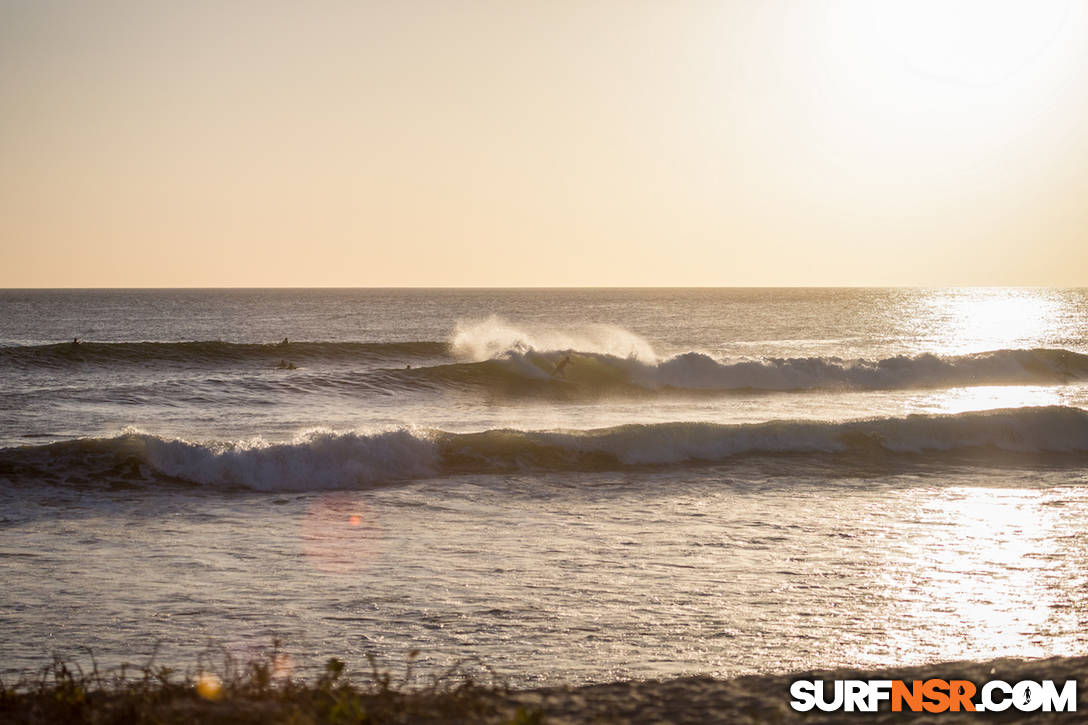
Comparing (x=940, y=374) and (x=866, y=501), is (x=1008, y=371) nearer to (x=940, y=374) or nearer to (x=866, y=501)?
(x=940, y=374)

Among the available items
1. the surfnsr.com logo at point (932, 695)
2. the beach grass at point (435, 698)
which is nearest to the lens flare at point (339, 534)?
the beach grass at point (435, 698)

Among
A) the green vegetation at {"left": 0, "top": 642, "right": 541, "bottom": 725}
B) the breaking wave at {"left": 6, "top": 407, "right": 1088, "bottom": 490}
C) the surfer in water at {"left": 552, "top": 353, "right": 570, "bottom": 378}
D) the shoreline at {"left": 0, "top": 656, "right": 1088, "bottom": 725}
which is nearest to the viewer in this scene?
the green vegetation at {"left": 0, "top": 642, "right": 541, "bottom": 725}

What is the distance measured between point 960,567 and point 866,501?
423cm

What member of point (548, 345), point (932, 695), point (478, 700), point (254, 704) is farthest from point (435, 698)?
point (548, 345)

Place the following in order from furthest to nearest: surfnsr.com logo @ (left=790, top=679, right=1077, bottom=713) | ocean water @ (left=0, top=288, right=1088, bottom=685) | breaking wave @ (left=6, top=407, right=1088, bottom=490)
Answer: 1. breaking wave @ (left=6, top=407, right=1088, bottom=490)
2. ocean water @ (left=0, top=288, right=1088, bottom=685)
3. surfnsr.com logo @ (left=790, top=679, right=1077, bottom=713)

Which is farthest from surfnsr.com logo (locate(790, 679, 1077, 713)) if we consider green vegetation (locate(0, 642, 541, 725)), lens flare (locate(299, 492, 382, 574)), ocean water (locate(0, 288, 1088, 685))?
lens flare (locate(299, 492, 382, 574))

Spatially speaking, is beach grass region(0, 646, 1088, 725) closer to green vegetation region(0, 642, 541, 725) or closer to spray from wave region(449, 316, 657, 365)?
green vegetation region(0, 642, 541, 725)

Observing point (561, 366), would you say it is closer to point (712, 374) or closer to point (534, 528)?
point (712, 374)

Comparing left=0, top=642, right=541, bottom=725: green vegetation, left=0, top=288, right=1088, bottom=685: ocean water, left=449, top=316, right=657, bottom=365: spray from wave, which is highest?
left=449, top=316, right=657, bottom=365: spray from wave

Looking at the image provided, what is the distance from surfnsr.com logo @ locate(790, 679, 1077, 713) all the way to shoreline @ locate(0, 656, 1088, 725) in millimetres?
83

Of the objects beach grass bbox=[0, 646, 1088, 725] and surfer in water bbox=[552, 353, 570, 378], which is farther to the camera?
Result: surfer in water bbox=[552, 353, 570, 378]

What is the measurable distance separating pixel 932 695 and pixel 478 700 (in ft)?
10.4

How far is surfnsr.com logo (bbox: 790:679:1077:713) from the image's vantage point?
612cm

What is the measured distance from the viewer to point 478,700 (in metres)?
5.42
